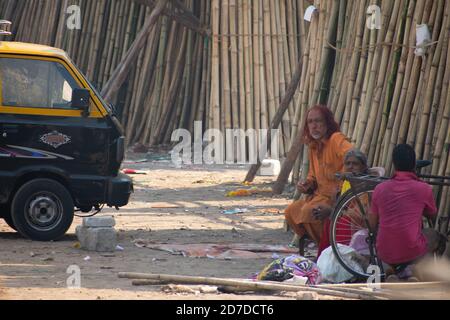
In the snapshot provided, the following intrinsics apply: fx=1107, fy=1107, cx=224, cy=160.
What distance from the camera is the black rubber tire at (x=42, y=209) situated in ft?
34.2

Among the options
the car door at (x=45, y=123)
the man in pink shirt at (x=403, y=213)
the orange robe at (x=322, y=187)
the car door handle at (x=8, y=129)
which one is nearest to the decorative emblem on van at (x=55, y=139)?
the car door at (x=45, y=123)

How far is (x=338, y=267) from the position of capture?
8539mm

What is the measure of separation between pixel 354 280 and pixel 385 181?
0.82 m

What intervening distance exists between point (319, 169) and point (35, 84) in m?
2.88

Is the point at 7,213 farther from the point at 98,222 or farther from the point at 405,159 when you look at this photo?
the point at 405,159

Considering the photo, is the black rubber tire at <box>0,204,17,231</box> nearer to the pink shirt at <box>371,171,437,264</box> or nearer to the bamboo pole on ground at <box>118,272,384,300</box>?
the bamboo pole on ground at <box>118,272,384,300</box>

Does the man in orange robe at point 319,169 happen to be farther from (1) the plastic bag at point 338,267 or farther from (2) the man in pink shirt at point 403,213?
(2) the man in pink shirt at point 403,213

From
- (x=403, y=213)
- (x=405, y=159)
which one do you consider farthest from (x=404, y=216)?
(x=405, y=159)

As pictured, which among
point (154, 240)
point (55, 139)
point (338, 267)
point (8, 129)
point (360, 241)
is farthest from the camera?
point (154, 240)

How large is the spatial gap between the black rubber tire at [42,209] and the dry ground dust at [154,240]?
129 mm

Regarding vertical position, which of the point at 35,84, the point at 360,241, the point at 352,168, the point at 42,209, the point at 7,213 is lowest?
the point at 7,213

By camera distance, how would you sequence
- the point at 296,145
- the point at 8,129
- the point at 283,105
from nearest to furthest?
the point at 8,129
the point at 296,145
the point at 283,105
